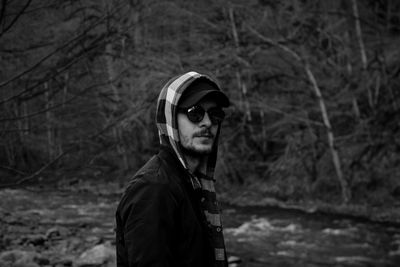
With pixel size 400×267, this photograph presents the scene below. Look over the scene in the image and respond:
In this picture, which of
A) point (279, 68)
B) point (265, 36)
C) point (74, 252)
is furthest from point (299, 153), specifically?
point (74, 252)

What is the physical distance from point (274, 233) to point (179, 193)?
28.7ft

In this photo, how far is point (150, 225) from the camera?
1.67 meters

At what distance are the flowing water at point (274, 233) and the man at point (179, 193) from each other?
4.45 m

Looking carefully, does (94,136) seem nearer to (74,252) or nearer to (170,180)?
(170,180)

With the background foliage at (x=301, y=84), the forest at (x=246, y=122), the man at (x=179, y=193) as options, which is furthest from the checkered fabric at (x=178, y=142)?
the background foliage at (x=301, y=84)

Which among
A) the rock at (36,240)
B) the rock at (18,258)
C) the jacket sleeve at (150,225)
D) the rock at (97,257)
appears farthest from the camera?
Result: the rock at (36,240)

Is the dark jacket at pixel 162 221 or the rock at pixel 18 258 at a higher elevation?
the dark jacket at pixel 162 221

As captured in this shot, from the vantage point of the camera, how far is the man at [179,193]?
5.50 feet

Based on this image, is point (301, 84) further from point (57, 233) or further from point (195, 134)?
point (195, 134)

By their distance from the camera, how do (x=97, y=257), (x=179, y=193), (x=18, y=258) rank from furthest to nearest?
(x=97, y=257) < (x=18, y=258) < (x=179, y=193)

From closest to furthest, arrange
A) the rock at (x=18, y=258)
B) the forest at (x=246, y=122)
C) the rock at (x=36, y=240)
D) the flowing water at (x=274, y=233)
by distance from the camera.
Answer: the forest at (x=246, y=122), the rock at (x=18, y=258), the flowing water at (x=274, y=233), the rock at (x=36, y=240)

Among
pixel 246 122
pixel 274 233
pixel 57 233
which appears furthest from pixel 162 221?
pixel 246 122

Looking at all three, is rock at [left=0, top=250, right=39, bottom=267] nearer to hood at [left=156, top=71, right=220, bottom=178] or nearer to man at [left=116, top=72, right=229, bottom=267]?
man at [left=116, top=72, right=229, bottom=267]

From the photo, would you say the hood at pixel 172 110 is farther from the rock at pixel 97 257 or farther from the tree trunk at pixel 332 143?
the tree trunk at pixel 332 143
